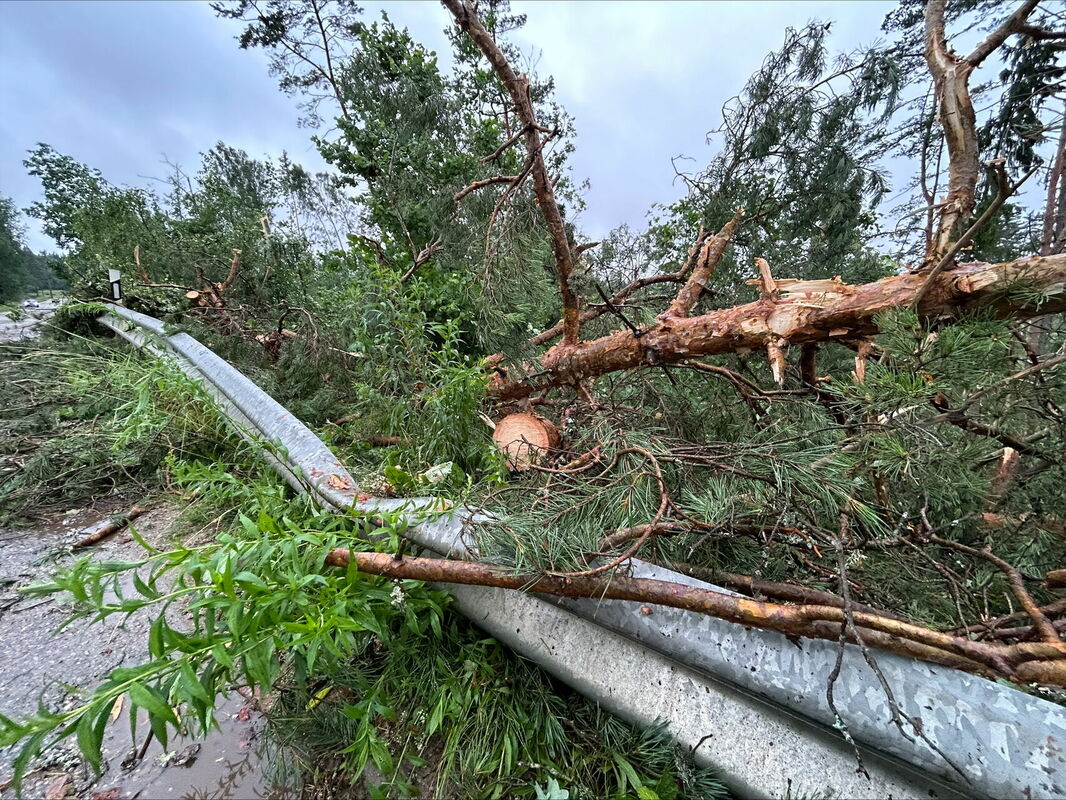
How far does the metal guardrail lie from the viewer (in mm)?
660

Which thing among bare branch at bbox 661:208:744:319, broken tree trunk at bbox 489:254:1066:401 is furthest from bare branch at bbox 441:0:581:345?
bare branch at bbox 661:208:744:319

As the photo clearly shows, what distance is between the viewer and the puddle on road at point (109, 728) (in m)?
1.02

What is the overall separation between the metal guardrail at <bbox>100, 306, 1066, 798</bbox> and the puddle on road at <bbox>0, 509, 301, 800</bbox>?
668mm

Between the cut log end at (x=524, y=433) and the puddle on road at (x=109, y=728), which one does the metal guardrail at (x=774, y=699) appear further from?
the cut log end at (x=524, y=433)

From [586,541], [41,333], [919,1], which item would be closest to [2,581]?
[586,541]

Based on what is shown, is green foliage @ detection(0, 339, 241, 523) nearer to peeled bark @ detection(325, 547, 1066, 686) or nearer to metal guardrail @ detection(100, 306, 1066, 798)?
peeled bark @ detection(325, 547, 1066, 686)

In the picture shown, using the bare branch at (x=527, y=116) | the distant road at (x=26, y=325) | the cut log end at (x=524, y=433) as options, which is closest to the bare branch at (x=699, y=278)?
the bare branch at (x=527, y=116)

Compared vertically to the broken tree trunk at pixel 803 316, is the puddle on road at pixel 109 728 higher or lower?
lower

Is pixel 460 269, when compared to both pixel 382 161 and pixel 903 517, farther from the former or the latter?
pixel 382 161

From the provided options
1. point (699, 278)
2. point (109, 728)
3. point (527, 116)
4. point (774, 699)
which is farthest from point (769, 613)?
point (527, 116)

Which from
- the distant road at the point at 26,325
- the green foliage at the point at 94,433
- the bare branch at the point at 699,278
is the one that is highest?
the distant road at the point at 26,325

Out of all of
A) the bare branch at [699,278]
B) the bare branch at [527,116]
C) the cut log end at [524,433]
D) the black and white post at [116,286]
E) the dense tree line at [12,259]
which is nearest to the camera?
the bare branch at [527,116]

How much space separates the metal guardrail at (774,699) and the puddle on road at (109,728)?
0.67 meters

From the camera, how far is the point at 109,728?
1188 mm
